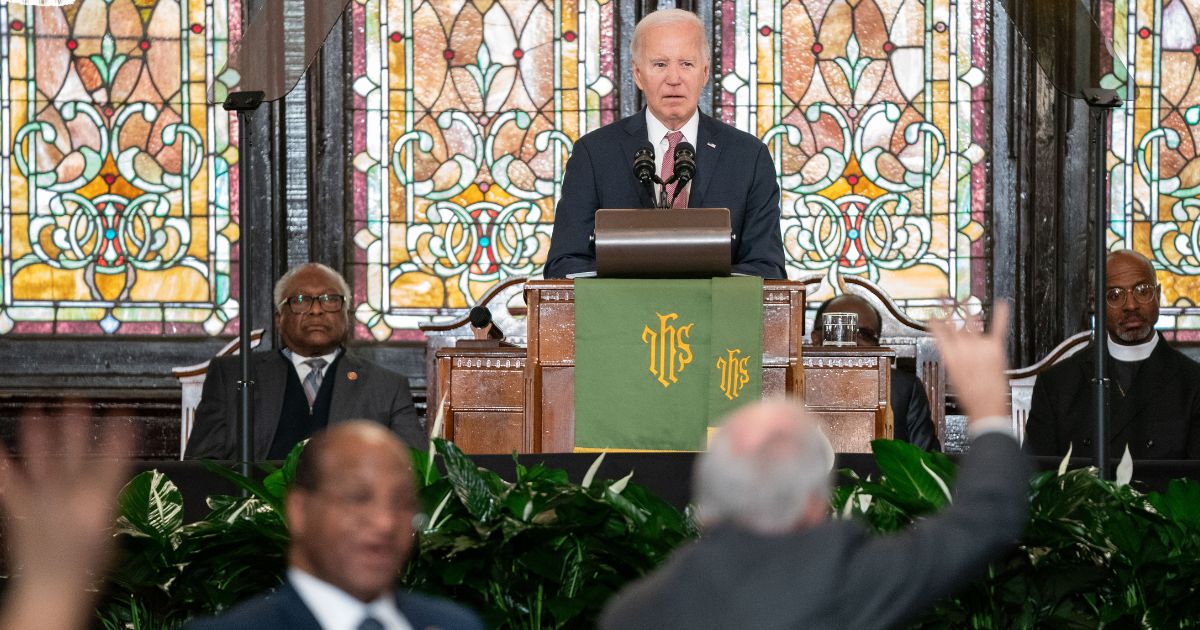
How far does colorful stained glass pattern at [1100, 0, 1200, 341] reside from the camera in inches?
312

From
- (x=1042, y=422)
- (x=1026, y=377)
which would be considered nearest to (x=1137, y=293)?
(x=1042, y=422)

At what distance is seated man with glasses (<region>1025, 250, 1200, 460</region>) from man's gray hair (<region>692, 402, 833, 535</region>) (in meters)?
4.20

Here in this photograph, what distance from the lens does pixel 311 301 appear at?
5.73m

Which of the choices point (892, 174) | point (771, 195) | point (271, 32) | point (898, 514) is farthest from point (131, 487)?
point (892, 174)

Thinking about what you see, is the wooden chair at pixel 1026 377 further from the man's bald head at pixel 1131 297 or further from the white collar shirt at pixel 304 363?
the white collar shirt at pixel 304 363

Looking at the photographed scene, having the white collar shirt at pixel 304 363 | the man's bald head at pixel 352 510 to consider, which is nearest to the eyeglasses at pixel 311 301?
the white collar shirt at pixel 304 363

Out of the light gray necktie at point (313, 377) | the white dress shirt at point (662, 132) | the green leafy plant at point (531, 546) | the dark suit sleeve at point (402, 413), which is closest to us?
the green leafy plant at point (531, 546)

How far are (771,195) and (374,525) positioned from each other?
276cm

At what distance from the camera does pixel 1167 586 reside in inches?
119

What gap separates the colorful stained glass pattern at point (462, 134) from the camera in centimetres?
807

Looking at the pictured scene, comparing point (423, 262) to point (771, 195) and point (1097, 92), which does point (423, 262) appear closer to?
point (771, 195)

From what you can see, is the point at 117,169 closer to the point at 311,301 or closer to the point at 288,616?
the point at 311,301

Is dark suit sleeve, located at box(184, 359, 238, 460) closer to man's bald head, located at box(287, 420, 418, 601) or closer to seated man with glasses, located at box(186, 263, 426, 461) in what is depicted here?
seated man with glasses, located at box(186, 263, 426, 461)

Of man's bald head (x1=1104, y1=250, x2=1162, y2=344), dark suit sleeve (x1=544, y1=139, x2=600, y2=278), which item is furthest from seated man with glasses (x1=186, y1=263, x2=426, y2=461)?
man's bald head (x1=1104, y1=250, x2=1162, y2=344)
